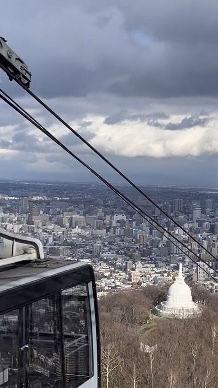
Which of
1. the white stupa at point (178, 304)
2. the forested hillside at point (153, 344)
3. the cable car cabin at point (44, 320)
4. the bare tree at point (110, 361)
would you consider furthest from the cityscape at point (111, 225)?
the cable car cabin at point (44, 320)

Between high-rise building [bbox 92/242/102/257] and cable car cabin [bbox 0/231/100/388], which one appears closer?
cable car cabin [bbox 0/231/100/388]

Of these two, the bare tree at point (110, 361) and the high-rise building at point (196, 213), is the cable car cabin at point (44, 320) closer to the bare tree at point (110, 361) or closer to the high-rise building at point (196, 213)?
the bare tree at point (110, 361)

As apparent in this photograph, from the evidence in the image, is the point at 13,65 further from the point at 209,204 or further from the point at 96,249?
the point at 209,204

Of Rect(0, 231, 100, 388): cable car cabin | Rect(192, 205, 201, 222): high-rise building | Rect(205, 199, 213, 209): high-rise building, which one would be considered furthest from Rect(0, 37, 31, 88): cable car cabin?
Rect(205, 199, 213, 209): high-rise building

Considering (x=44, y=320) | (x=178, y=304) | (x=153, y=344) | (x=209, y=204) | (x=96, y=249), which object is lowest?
(x=153, y=344)

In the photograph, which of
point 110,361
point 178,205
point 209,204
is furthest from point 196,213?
point 110,361

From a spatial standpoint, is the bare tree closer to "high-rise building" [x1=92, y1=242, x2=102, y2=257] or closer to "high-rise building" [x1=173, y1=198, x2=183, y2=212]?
"high-rise building" [x1=92, y1=242, x2=102, y2=257]
